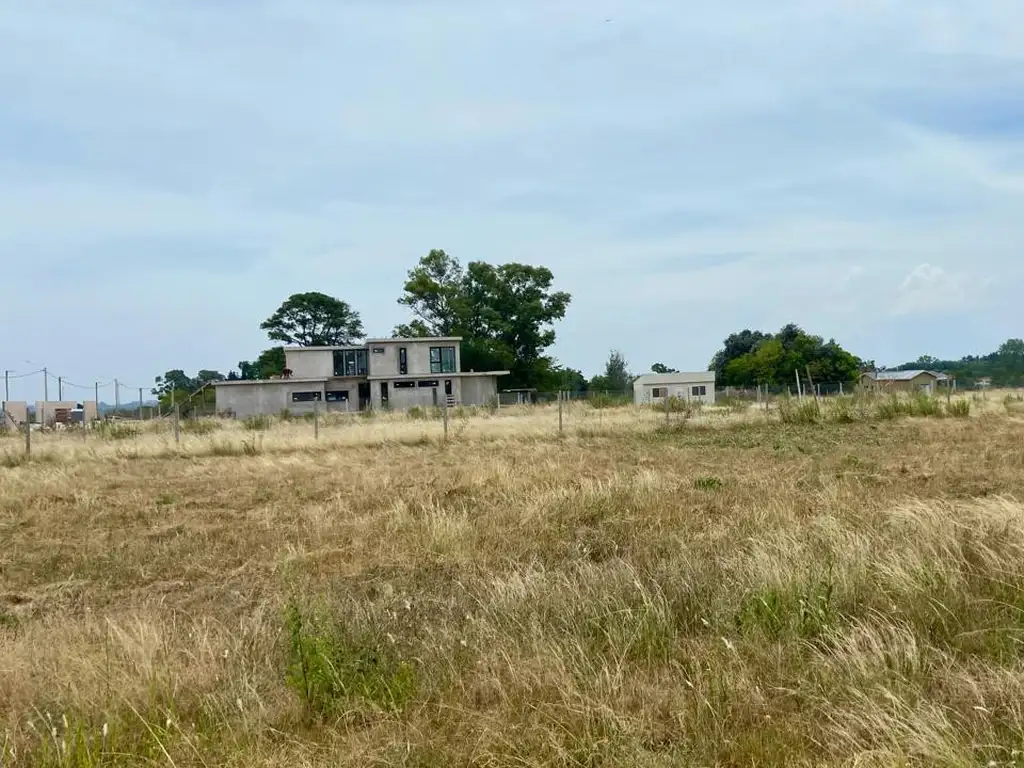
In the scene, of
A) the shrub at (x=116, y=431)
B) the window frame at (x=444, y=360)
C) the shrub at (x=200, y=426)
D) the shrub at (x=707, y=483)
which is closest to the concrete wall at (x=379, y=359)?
the window frame at (x=444, y=360)

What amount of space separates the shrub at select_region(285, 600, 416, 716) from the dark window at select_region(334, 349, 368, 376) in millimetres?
55064

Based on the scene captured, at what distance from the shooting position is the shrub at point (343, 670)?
12.2 feet

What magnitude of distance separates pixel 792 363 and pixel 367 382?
132 feet

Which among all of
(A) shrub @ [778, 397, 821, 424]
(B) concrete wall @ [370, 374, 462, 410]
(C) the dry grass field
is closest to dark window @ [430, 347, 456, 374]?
(B) concrete wall @ [370, 374, 462, 410]

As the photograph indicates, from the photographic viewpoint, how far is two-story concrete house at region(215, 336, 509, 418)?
5422 cm

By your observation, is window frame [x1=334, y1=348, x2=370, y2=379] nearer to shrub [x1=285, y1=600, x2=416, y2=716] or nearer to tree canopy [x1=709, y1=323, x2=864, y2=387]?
tree canopy [x1=709, y1=323, x2=864, y2=387]

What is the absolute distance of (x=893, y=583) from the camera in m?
4.64

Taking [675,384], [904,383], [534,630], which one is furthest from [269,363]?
[534,630]

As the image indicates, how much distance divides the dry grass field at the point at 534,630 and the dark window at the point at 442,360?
46.8m

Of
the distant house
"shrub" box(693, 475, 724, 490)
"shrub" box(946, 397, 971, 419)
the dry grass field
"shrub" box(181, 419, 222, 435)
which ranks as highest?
the distant house

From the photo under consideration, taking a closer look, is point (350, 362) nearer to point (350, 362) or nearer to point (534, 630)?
point (350, 362)

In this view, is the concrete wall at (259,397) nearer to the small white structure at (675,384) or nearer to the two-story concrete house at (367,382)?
the two-story concrete house at (367,382)

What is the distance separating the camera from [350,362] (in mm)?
58969

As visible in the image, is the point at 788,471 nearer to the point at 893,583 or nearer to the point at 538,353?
the point at 893,583
